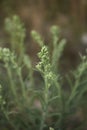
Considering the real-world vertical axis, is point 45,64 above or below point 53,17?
below

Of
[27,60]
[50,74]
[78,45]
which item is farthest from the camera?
[78,45]

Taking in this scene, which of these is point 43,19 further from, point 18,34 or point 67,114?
point 67,114

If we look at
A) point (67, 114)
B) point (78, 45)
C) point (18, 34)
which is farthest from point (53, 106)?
point (78, 45)

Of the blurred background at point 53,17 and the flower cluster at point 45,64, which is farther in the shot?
the blurred background at point 53,17

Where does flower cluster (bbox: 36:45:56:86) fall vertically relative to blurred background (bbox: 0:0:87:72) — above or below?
below

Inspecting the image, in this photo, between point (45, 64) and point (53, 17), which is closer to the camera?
point (45, 64)

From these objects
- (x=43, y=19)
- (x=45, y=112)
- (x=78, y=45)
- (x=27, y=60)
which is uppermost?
(x=43, y=19)

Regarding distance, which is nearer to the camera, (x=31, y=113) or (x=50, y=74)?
(x=50, y=74)

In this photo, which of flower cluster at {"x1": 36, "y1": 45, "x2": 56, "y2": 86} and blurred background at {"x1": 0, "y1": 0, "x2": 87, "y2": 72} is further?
blurred background at {"x1": 0, "y1": 0, "x2": 87, "y2": 72}
